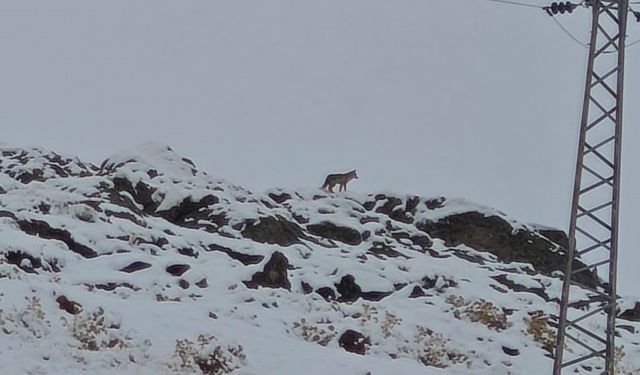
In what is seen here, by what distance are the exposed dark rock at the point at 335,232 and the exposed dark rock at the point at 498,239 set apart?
2696 millimetres

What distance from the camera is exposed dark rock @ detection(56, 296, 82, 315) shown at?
38.4 ft

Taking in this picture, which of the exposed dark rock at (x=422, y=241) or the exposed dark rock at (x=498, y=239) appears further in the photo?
the exposed dark rock at (x=498, y=239)

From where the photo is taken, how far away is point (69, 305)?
11781 mm

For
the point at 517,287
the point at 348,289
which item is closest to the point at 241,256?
the point at 348,289

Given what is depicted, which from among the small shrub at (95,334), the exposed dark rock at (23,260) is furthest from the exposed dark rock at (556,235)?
the small shrub at (95,334)

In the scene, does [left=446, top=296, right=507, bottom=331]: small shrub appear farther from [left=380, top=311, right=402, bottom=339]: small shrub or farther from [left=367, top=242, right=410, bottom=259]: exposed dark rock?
[left=367, top=242, right=410, bottom=259]: exposed dark rock

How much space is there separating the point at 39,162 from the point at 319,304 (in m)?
10.1

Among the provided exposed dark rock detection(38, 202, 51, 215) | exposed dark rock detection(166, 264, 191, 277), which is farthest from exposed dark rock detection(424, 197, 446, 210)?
exposed dark rock detection(166, 264, 191, 277)

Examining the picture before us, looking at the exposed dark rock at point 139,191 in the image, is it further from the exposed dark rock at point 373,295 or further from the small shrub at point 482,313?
the small shrub at point 482,313

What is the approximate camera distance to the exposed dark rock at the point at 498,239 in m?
22.6

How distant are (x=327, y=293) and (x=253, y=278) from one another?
1424 millimetres

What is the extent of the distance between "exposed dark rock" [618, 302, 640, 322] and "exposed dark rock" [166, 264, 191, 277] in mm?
9330

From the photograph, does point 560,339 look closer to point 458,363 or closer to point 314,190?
point 458,363

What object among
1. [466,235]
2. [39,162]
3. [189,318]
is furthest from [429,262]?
[39,162]
